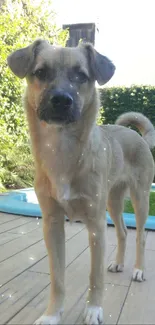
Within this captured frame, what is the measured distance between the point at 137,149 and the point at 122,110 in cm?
572

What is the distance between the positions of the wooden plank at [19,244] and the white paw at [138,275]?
3.18ft

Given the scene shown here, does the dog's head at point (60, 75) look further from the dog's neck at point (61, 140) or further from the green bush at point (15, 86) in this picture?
the green bush at point (15, 86)

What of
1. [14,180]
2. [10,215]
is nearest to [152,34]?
[14,180]

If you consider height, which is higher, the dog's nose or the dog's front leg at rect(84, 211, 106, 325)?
the dog's nose

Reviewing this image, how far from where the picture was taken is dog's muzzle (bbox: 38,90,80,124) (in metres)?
1.74

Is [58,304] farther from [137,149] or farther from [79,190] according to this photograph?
[137,149]

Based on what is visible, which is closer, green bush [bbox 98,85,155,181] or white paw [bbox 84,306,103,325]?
white paw [bbox 84,306,103,325]

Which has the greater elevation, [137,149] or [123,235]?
[137,149]

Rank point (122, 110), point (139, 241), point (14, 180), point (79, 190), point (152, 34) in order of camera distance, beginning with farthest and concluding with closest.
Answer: point (122, 110) < point (152, 34) < point (14, 180) < point (139, 241) < point (79, 190)

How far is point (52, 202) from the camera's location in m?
1.99

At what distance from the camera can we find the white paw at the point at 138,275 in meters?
2.50

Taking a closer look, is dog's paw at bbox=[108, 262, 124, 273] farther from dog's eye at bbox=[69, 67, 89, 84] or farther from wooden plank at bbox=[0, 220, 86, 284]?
dog's eye at bbox=[69, 67, 89, 84]

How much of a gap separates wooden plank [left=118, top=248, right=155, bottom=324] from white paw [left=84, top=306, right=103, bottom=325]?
4.3 inches

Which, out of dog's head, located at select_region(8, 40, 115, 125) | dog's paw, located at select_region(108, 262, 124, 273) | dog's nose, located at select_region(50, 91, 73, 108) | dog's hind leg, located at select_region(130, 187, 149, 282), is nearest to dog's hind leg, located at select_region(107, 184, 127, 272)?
dog's paw, located at select_region(108, 262, 124, 273)
